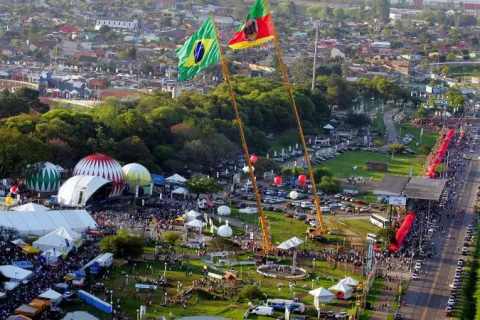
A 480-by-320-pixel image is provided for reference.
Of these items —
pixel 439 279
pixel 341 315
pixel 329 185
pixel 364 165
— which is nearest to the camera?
pixel 341 315

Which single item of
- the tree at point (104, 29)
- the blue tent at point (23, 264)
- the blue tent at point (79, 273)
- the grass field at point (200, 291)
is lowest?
the grass field at point (200, 291)

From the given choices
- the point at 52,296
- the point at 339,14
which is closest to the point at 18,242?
the point at 52,296

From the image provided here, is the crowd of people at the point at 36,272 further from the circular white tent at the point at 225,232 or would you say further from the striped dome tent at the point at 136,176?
the striped dome tent at the point at 136,176

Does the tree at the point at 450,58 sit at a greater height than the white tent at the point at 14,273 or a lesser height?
greater

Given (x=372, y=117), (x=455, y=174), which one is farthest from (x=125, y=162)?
(x=372, y=117)

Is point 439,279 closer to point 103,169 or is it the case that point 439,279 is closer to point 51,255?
point 51,255

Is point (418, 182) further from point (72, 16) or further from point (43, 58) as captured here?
point (72, 16)

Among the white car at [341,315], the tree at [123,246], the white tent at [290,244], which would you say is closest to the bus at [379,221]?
the white tent at [290,244]

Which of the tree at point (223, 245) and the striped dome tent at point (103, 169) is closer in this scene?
the tree at point (223, 245)
